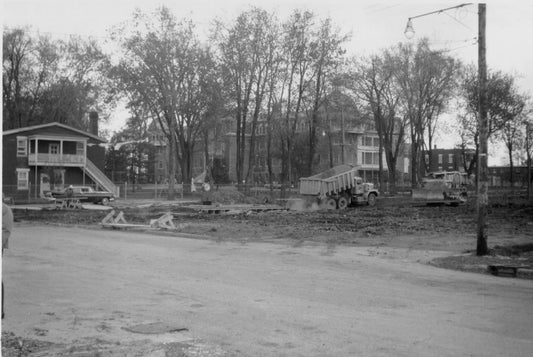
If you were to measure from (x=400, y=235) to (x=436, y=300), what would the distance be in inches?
495

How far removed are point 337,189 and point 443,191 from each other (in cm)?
881

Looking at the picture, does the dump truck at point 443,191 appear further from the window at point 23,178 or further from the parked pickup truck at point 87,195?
the window at point 23,178

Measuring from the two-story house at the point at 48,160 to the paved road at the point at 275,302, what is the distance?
44.7m

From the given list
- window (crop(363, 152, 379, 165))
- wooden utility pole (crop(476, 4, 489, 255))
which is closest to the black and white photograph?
wooden utility pole (crop(476, 4, 489, 255))

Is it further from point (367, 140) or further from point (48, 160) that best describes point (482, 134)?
point (367, 140)

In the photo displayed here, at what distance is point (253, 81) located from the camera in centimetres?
5925

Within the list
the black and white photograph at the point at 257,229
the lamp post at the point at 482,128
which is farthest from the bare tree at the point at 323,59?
the lamp post at the point at 482,128

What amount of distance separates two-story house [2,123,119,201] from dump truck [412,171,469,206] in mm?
29273

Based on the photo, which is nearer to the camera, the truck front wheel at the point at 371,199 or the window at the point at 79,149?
the truck front wheel at the point at 371,199

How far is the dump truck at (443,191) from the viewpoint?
45.6m

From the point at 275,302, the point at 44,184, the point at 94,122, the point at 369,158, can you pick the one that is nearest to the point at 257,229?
the point at 275,302

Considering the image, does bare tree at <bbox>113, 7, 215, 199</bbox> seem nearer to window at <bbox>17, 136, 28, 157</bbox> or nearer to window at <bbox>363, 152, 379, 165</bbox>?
window at <bbox>17, 136, 28, 157</bbox>

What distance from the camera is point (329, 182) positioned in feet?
136

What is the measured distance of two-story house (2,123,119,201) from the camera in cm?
5881
